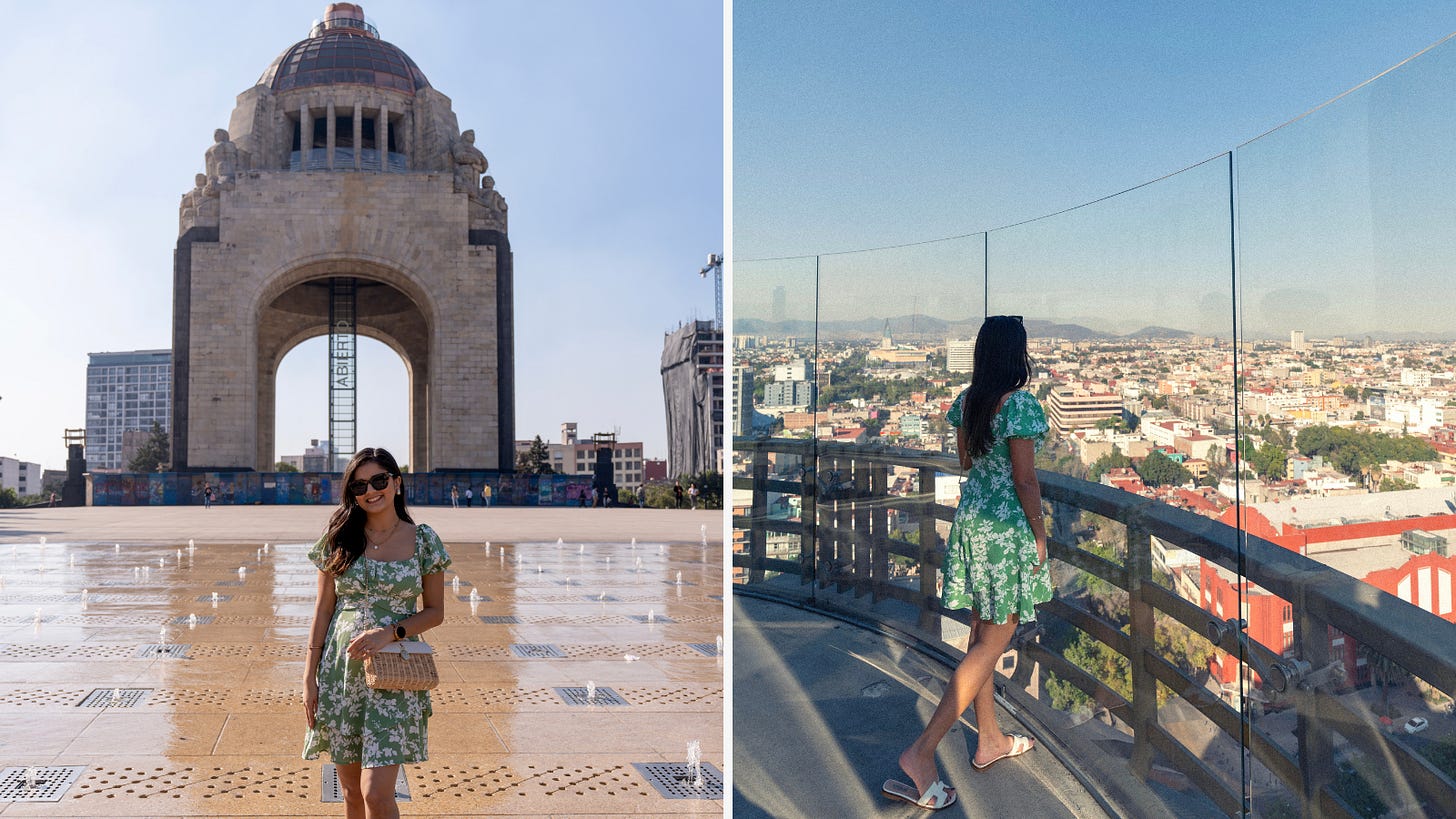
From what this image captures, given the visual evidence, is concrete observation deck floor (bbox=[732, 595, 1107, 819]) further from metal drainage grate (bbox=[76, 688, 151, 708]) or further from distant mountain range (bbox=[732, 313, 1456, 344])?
metal drainage grate (bbox=[76, 688, 151, 708])

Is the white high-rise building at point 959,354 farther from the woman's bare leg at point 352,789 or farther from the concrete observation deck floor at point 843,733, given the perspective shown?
the woman's bare leg at point 352,789

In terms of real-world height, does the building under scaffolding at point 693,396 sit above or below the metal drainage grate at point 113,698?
above

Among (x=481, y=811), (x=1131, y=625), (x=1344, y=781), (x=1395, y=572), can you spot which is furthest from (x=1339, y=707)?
(x=481, y=811)

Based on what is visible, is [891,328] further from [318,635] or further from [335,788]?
[335,788]

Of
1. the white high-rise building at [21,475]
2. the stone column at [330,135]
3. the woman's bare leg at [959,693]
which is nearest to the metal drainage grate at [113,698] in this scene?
the woman's bare leg at [959,693]

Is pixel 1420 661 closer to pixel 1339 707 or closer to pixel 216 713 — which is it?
pixel 1339 707

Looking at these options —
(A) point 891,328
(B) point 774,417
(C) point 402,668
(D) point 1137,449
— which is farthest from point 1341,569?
(C) point 402,668
